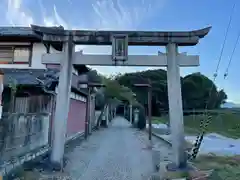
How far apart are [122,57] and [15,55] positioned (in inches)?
293

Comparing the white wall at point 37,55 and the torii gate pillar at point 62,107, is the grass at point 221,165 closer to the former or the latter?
the torii gate pillar at point 62,107

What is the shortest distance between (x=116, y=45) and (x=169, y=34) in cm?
161

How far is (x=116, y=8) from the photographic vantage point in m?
11.4

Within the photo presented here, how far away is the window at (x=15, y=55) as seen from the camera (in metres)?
12.6

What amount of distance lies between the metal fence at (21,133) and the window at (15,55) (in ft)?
15.9

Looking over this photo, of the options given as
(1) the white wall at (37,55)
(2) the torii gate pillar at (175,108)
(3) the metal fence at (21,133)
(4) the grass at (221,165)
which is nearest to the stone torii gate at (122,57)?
(2) the torii gate pillar at (175,108)

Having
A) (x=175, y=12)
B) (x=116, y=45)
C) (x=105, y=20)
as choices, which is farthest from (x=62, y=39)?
(x=175, y=12)

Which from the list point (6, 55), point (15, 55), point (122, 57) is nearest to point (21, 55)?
point (15, 55)

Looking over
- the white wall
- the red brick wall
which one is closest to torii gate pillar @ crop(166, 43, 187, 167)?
the red brick wall

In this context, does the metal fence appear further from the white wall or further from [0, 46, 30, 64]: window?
[0, 46, 30, 64]: window

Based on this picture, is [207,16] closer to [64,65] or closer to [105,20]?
[105,20]

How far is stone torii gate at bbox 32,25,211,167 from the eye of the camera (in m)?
7.45

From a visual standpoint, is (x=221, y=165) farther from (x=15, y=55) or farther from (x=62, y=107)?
(x=15, y=55)

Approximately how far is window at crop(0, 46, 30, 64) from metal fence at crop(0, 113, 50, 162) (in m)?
4.86
